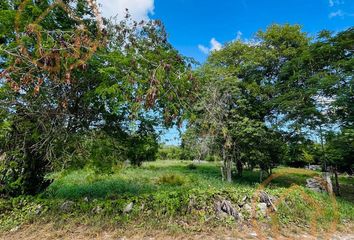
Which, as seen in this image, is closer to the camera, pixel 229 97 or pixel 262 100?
pixel 229 97

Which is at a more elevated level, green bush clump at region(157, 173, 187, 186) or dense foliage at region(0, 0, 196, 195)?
dense foliage at region(0, 0, 196, 195)

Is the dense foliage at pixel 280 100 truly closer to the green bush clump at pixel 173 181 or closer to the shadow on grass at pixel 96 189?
the green bush clump at pixel 173 181

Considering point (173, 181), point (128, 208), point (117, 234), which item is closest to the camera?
point (117, 234)

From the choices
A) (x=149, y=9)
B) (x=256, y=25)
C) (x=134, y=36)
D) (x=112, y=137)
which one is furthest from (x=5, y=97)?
(x=256, y=25)

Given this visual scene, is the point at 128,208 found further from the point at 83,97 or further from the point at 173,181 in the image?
the point at 173,181

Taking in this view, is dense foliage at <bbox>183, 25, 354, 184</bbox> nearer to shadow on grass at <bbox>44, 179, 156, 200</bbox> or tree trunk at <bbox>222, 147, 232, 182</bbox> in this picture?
tree trunk at <bbox>222, 147, 232, 182</bbox>

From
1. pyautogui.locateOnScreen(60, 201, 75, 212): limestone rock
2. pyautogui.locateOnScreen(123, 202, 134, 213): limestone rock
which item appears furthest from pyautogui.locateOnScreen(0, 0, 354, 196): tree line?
pyautogui.locateOnScreen(123, 202, 134, 213): limestone rock

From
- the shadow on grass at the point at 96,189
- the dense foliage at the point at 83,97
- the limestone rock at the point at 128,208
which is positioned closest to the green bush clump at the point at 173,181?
the shadow on grass at the point at 96,189

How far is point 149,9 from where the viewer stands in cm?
563

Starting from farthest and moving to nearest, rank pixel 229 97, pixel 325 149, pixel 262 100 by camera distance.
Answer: pixel 262 100 < pixel 229 97 < pixel 325 149

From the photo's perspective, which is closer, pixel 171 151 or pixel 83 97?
pixel 83 97

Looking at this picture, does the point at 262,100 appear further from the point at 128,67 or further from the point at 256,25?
the point at 128,67

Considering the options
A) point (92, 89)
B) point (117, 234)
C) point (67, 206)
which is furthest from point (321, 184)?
point (92, 89)

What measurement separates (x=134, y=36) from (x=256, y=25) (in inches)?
406
